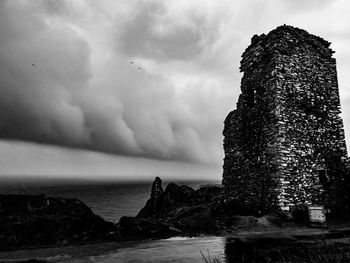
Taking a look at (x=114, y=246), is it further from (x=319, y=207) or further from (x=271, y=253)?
(x=319, y=207)

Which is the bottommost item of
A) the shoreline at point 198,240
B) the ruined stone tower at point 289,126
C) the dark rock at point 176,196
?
the shoreline at point 198,240

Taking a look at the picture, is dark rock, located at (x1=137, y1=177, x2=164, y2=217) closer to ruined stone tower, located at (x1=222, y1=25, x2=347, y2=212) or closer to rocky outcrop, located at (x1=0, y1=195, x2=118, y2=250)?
ruined stone tower, located at (x1=222, y1=25, x2=347, y2=212)

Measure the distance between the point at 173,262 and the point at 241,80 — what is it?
482 inches

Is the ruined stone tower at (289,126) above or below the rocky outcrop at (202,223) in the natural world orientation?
above

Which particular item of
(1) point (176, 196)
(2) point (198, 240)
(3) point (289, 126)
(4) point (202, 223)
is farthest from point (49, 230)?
(1) point (176, 196)

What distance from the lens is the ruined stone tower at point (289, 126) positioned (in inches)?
534

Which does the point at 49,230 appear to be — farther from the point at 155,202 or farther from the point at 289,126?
the point at 155,202

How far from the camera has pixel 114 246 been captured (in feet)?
29.2

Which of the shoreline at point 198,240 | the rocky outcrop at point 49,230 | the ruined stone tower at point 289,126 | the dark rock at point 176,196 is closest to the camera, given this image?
the shoreline at point 198,240

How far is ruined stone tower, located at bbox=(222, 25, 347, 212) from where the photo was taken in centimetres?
1357

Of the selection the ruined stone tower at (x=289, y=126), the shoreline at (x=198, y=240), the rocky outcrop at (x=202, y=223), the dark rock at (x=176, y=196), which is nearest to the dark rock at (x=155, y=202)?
the dark rock at (x=176, y=196)

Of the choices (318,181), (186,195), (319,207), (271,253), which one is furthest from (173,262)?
(186,195)

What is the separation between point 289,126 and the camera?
13891 mm

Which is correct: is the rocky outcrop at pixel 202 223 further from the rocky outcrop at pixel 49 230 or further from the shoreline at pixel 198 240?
the rocky outcrop at pixel 49 230
